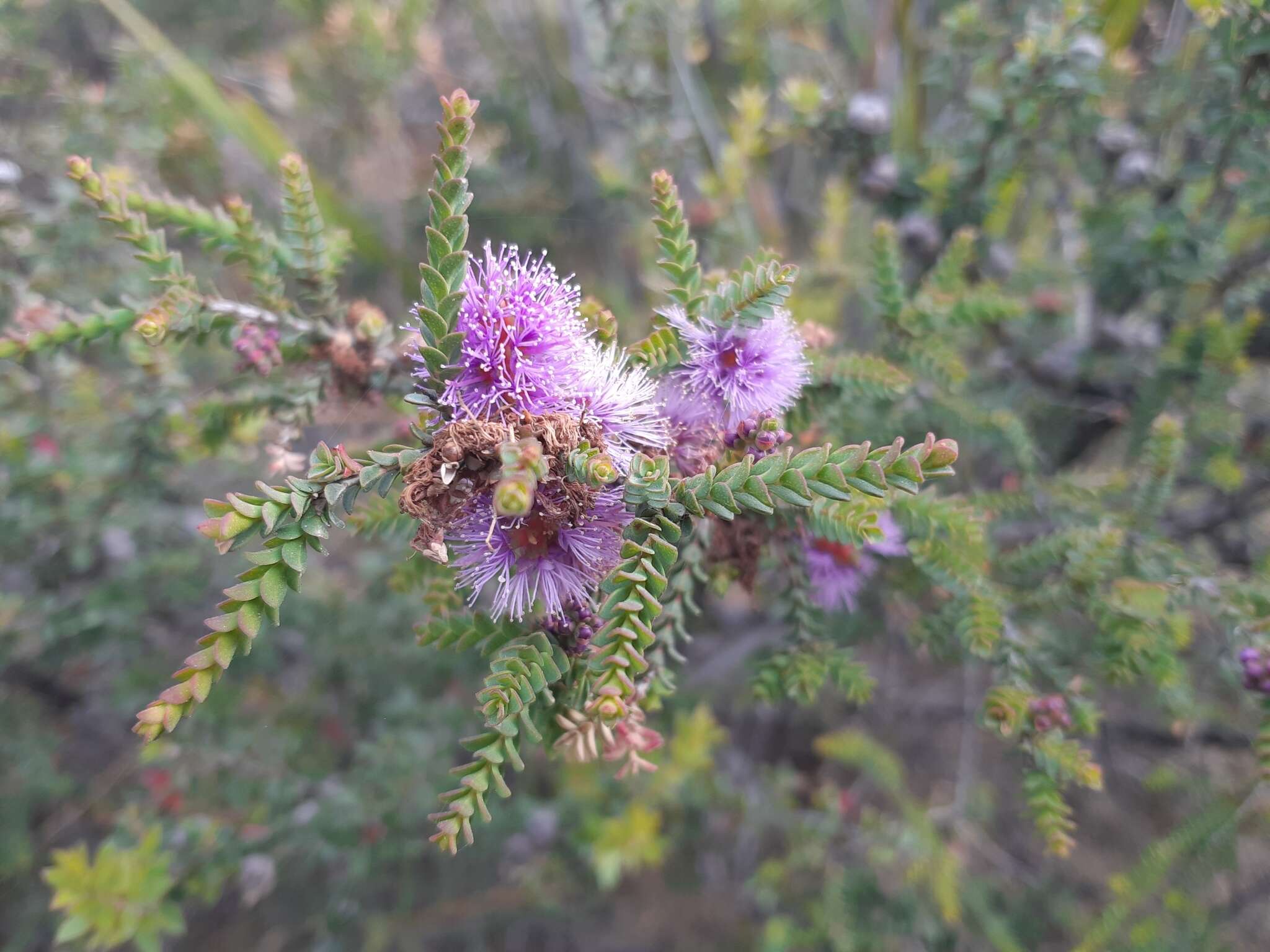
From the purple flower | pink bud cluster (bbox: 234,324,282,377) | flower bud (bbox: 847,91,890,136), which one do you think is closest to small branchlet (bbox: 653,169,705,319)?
the purple flower

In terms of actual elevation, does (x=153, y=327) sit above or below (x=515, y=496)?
above

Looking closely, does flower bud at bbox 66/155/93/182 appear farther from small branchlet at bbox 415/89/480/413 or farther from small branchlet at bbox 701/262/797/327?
small branchlet at bbox 701/262/797/327

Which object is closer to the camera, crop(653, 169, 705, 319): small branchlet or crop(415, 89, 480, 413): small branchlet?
crop(415, 89, 480, 413): small branchlet

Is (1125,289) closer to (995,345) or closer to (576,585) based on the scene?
(995,345)

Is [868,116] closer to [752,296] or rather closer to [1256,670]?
[752,296]

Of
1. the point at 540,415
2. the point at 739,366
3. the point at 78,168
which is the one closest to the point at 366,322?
the point at 78,168

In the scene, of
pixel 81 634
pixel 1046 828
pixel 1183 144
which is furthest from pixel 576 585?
pixel 1183 144
